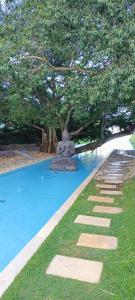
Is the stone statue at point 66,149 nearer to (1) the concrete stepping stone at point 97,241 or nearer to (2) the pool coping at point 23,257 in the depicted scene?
(2) the pool coping at point 23,257

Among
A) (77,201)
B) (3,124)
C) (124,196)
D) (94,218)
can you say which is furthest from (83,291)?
(3,124)

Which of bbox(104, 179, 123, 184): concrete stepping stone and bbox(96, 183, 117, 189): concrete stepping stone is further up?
bbox(104, 179, 123, 184): concrete stepping stone

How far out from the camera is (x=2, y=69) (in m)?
9.63

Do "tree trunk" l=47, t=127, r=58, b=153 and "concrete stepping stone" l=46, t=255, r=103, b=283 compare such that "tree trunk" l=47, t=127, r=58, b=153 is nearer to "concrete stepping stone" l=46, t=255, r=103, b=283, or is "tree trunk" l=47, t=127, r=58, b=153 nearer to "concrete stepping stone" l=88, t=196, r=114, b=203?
"concrete stepping stone" l=88, t=196, r=114, b=203

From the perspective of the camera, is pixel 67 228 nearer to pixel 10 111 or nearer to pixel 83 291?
pixel 83 291

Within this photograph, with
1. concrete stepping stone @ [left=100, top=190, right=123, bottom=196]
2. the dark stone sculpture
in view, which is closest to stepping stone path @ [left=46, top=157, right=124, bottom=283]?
concrete stepping stone @ [left=100, top=190, right=123, bottom=196]

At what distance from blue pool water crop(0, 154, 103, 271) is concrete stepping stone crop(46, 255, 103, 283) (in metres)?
0.91

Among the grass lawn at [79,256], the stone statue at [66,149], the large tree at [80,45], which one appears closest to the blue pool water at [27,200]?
the grass lawn at [79,256]

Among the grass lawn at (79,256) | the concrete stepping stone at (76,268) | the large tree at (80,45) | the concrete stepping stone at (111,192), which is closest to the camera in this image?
the grass lawn at (79,256)

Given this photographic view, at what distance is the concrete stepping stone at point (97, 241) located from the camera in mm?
5273

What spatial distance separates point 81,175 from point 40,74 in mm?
5439

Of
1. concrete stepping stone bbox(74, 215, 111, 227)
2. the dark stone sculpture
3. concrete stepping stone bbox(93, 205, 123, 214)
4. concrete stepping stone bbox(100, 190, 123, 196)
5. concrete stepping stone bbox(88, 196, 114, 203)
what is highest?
the dark stone sculpture

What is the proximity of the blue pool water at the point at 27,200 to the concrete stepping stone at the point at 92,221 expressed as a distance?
977 mm

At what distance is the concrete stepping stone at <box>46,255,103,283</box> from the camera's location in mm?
4195
